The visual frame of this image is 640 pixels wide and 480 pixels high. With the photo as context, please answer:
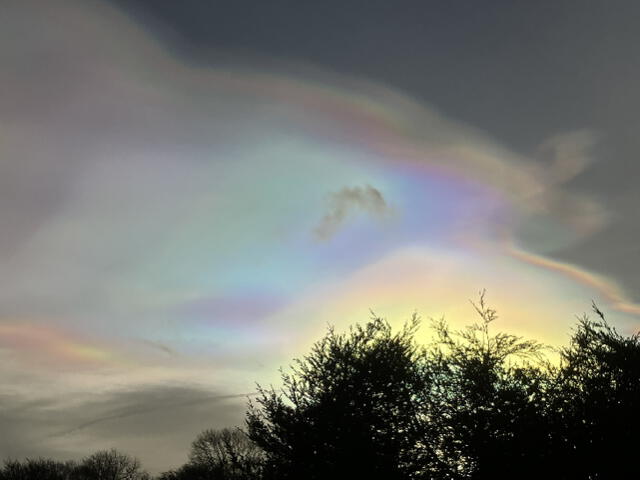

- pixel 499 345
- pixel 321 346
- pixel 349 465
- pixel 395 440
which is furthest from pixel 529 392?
pixel 321 346

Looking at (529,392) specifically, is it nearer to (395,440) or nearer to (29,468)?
(395,440)

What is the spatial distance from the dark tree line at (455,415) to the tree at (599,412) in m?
0.05

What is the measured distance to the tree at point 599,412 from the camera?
23.3 metres

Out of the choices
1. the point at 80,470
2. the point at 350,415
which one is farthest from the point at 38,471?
the point at 350,415

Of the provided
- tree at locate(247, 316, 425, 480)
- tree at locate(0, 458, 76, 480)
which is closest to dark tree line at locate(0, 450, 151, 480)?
tree at locate(0, 458, 76, 480)

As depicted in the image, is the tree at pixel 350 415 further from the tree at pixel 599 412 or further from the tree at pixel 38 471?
the tree at pixel 38 471

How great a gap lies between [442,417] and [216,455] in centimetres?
7387

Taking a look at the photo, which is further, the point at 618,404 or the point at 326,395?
the point at 326,395

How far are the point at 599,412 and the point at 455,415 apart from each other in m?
6.91

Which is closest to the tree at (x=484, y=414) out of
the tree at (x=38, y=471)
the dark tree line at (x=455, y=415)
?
the dark tree line at (x=455, y=415)

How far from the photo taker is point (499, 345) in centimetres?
2958

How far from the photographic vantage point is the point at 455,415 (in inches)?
1085

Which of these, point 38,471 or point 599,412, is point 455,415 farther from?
point 38,471

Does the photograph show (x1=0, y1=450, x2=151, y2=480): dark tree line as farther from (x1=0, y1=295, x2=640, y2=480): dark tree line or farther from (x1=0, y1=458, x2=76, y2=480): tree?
(x1=0, y1=295, x2=640, y2=480): dark tree line
